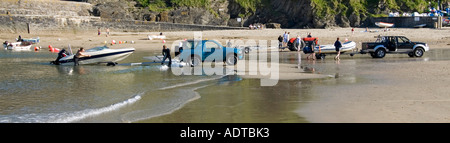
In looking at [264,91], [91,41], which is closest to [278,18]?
[91,41]

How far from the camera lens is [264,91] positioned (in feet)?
49.0

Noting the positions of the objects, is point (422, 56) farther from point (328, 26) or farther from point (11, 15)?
point (11, 15)

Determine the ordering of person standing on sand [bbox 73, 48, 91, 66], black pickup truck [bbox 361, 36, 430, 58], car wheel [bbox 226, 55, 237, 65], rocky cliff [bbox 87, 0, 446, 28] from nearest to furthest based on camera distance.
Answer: car wheel [bbox 226, 55, 237, 65] → person standing on sand [bbox 73, 48, 91, 66] → black pickup truck [bbox 361, 36, 430, 58] → rocky cliff [bbox 87, 0, 446, 28]

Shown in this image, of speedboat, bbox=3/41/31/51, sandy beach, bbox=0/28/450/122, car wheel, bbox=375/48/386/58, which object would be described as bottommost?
sandy beach, bbox=0/28/450/122

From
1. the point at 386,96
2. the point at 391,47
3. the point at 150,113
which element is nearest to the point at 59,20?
the point at 391,47

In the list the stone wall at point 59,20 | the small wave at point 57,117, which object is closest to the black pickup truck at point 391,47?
the small wave at point 57,117

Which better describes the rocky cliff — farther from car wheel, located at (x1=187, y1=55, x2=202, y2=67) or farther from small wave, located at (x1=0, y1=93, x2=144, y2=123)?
small wave, located at (x1=0, y1=93, x2=144, y2=123)

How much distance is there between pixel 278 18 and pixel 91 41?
2438cm

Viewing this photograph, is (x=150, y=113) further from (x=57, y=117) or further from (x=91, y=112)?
(x=57, y=117)

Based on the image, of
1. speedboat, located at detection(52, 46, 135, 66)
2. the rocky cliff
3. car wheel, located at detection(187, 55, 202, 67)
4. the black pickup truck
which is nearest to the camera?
car wheel, located at detection(187, 55, 202, 67)

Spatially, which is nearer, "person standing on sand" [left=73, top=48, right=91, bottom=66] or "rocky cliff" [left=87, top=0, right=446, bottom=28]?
"person standing on sand" [left=73, top=48, right=91, bottom=66]

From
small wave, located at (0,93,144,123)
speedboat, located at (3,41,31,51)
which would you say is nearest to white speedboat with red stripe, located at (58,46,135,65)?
small wave, located at (0,93,144,123)

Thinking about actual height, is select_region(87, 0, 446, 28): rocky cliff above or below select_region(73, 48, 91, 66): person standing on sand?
above

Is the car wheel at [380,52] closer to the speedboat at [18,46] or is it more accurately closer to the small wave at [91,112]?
the small wave at [91,112]
